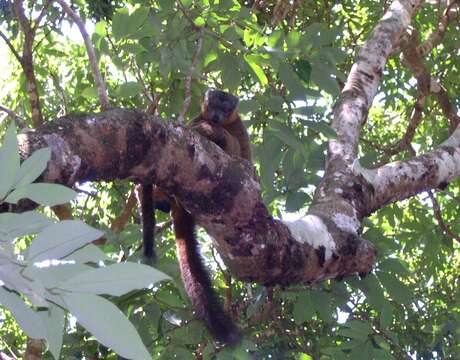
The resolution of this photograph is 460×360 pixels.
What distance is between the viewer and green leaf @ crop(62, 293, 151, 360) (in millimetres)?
1131

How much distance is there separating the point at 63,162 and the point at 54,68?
3.86 metres

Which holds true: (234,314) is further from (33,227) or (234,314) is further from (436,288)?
(33,227)

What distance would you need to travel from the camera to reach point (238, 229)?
8.46 ft

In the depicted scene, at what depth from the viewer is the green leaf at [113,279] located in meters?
1.16

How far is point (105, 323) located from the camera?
3.74 ft

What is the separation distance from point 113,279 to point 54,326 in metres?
0.27

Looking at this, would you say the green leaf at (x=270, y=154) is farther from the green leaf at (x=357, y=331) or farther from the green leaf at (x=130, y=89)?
the green leaf at (x=357, y=331)

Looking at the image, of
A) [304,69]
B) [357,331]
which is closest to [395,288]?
[357,331]

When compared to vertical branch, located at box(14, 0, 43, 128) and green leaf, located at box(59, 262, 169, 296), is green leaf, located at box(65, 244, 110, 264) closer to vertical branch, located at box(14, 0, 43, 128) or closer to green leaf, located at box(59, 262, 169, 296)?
green leaf, located at box(59, 262, 169, 296)

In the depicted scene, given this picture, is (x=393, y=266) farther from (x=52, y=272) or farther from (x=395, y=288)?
(x=52, y=272)

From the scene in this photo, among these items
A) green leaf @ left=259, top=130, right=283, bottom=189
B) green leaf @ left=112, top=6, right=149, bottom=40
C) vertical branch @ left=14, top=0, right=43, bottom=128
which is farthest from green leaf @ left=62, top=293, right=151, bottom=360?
vertical branch @ left=14, top=0, right=43, bottom=128

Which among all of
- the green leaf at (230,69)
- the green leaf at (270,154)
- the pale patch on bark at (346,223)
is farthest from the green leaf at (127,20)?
the pale patch on bark at (346,223)

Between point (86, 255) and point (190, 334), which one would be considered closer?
point (86, 255)

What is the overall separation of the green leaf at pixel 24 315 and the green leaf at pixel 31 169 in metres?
0.18
